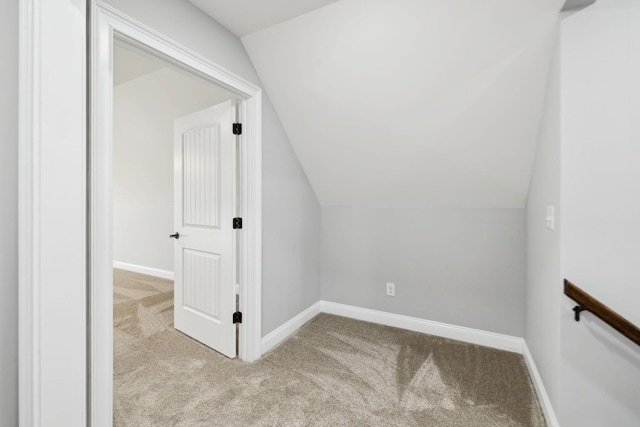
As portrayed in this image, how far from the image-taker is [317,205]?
10.2 feet

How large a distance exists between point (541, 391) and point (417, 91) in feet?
6.55

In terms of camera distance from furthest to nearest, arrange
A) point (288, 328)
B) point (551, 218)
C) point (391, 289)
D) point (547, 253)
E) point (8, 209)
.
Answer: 1. point (391, 289)
2. point (288, 328)
3. point (547, 253)
4. point (551, 218)
5. point (8, 209)

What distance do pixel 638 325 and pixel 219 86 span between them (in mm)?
2609

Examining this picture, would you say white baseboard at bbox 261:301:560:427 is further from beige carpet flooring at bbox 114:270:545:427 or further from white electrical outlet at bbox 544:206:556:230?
white electrical outlet at bbox 544:206:556:230

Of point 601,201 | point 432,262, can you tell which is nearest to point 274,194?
point 432,262

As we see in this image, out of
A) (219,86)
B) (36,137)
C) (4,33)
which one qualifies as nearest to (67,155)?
(36,137)

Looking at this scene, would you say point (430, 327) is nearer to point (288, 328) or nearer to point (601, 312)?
point (288, 328)

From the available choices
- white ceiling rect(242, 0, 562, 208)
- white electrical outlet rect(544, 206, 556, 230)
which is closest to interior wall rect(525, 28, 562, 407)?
white electrical outlet rect(544, 206, 556, 230)

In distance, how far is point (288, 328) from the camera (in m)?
2.62

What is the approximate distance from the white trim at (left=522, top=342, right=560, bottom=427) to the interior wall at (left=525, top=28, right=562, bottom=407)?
0.05m

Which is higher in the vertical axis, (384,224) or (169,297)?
(384,224)

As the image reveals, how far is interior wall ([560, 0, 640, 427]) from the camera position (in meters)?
1.34

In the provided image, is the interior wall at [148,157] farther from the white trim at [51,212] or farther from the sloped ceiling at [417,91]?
the white trim at [51,212]

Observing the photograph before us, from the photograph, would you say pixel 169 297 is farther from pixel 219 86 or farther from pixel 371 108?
pixel 371 108
